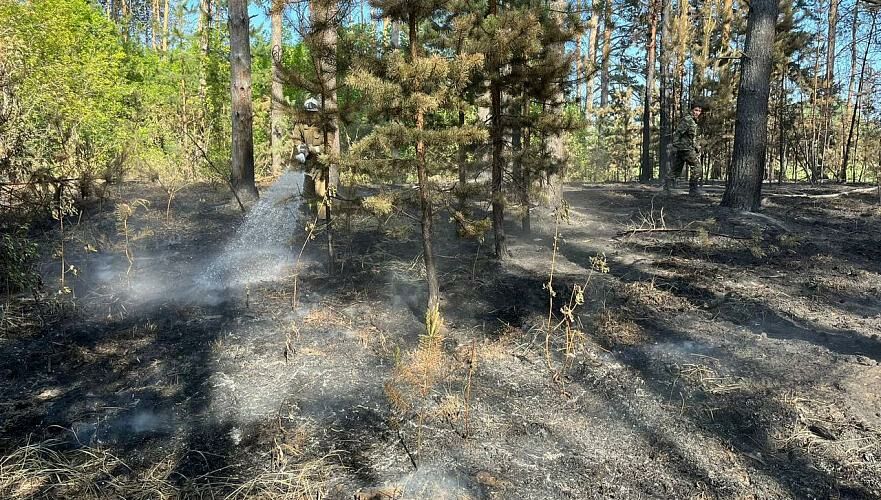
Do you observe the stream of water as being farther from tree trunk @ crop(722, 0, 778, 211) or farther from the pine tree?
tree trunk @ crop(722, 0, 778, 211)

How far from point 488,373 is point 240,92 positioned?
922 cm

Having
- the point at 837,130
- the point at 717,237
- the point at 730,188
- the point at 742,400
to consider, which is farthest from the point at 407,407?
the point at 837,130

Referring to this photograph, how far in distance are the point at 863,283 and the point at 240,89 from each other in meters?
11.2

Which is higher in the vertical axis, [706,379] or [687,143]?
[687,143]

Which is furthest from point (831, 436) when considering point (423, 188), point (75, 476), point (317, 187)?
point (317, 187)

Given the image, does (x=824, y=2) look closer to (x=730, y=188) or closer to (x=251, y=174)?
(x=730, y=188)

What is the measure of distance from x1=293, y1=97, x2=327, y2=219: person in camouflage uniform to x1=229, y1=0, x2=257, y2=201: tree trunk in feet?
10.9

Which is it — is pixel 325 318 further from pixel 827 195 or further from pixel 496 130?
pixel 827 195

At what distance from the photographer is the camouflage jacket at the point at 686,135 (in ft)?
38.5

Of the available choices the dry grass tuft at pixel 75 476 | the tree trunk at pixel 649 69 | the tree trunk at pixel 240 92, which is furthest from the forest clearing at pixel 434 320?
the tree trunk at pixel 649 69

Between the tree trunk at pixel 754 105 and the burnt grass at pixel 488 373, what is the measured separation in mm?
2146

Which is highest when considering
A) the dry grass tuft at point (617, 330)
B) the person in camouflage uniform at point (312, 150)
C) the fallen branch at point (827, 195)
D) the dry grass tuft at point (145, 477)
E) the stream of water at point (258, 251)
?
the person in camouflage uniform at point (312, 150)

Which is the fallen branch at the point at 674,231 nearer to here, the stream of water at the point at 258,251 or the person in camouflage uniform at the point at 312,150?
the person in camouflage uniform at the point at 312,150

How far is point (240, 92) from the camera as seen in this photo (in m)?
11.2
